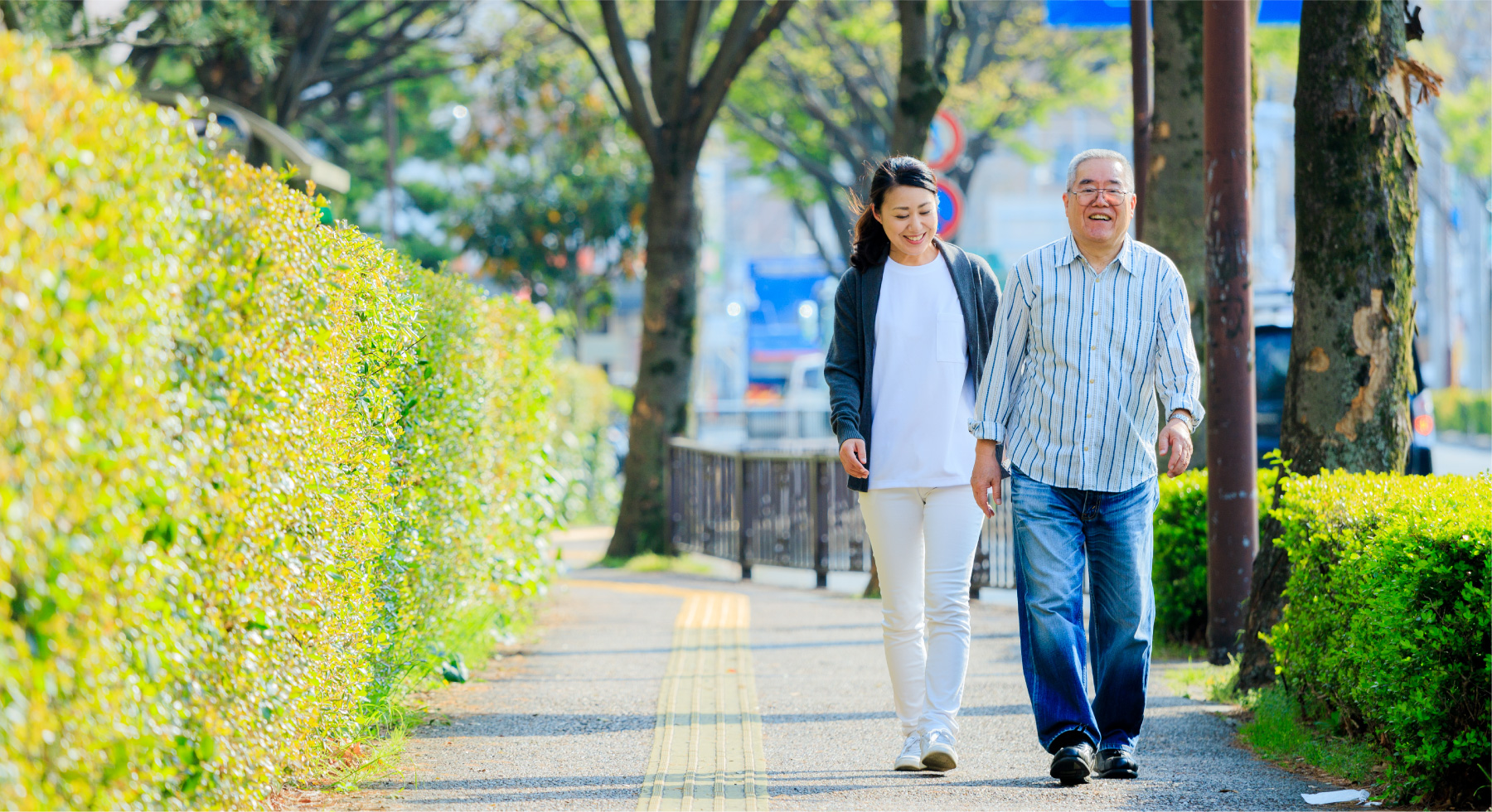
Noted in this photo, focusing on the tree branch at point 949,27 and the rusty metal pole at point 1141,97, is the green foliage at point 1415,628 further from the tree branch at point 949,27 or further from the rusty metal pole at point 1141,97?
the tree branch at point 949,27

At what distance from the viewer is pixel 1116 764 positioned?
14.2ft

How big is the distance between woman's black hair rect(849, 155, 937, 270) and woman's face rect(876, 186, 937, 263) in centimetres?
2

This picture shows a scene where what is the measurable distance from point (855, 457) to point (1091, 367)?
29.0 inches

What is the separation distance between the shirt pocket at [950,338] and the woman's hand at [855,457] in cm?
36

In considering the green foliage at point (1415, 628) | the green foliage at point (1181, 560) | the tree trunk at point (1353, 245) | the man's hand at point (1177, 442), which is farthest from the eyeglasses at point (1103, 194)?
the green foliage at point (1181, 560)

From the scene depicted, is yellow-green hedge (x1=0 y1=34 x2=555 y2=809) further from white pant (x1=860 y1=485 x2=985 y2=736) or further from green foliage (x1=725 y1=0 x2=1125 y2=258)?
green foliage (x1=725 y1=0 x2=1125 y2=258)

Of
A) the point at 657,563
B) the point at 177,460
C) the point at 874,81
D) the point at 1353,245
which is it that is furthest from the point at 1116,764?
the point at 874,81

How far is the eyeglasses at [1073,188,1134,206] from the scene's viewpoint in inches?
168

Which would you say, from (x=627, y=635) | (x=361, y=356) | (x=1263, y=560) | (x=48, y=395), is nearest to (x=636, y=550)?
(x=627, y=635)

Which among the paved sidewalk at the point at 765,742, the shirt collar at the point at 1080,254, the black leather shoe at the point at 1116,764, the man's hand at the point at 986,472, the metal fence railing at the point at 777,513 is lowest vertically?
the paved sidewalk at the point at 765,742

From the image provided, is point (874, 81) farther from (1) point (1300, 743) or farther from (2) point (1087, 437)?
(2) point (1087, 437)

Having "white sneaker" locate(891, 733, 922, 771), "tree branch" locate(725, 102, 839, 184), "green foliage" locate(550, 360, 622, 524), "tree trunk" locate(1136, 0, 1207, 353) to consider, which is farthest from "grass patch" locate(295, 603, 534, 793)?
"tree branch" locate(725, 102, 839, 184)

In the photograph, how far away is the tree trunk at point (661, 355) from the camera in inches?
497

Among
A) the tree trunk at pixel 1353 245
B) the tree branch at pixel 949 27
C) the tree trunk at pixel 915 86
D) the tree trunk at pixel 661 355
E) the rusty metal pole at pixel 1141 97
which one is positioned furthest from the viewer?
the tree branch at pixel 949 27
